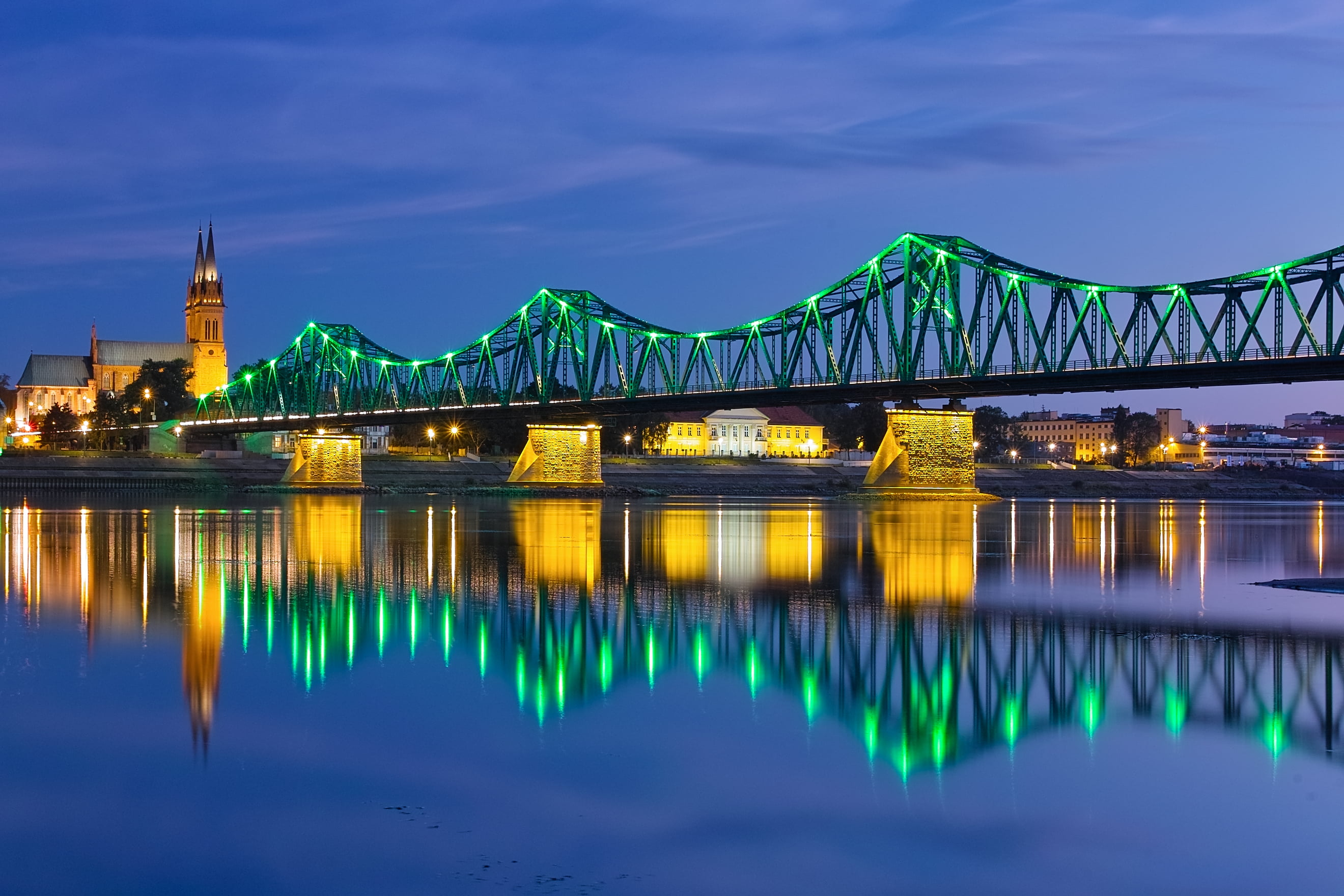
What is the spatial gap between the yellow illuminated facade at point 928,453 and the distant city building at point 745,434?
256ft

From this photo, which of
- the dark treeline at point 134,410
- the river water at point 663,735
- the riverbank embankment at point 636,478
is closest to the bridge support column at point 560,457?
the riverbank embankment at point 636,478

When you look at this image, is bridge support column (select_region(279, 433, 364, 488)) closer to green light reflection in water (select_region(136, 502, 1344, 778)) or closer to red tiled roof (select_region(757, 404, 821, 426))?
red tiled roof (select_region(757, 404, 821, 426))

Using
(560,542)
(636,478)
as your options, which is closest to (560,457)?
(636,478)

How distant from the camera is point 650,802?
9.76 m

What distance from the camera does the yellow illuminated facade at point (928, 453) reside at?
3014 inches

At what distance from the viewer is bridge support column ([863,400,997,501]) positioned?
76.6m

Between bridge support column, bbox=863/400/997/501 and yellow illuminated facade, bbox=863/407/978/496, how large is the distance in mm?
26

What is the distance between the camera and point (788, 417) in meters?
176

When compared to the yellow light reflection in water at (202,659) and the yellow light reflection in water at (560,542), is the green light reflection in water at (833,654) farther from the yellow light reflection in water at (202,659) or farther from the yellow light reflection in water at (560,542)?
the yellow light reflection in water at (560,542)

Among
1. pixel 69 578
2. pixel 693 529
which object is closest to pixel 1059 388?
pixel 693 529

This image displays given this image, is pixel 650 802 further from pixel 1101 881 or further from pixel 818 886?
pixel 1101 881

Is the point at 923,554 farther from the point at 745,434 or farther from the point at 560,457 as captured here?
the point at 745,434

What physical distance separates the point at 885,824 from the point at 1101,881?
58.3 inches

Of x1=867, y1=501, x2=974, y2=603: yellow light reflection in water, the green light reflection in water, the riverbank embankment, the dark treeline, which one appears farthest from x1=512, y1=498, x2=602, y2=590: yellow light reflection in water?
the dark treeline
